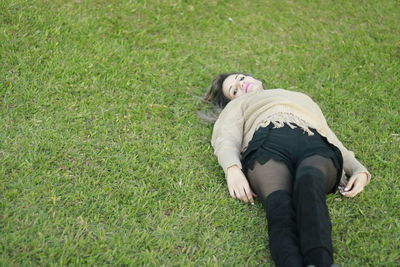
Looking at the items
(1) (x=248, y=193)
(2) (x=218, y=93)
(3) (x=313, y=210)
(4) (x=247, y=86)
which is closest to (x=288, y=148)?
(1) (x=248, y=193)

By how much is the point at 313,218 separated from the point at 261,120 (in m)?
1.22

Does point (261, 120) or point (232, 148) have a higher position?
point (261, 120)

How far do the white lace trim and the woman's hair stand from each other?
90 centimetres

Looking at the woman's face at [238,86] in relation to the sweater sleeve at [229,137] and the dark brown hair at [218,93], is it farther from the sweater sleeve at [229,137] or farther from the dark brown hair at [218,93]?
the sweater sleeve at [229,137]

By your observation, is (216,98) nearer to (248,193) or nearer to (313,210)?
(248,193)

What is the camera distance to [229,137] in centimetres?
368

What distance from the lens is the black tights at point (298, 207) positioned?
2.56m

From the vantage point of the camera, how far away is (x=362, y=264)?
113 inches

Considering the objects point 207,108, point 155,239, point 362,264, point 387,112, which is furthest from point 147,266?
point 387,112

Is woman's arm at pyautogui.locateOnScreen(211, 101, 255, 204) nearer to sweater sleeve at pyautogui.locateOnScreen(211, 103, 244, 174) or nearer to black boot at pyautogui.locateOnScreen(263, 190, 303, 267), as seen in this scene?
sweater sleeve at pyautogui.locateOnScreen(211, 103, 244, 174)

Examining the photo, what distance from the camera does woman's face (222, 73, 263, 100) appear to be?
4.33 metres

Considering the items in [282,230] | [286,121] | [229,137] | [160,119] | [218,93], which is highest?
[286,121]

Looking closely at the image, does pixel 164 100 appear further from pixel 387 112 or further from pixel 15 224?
pixel 387 112

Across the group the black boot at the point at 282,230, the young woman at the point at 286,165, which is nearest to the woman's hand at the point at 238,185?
the young woman at the point at 286,165
